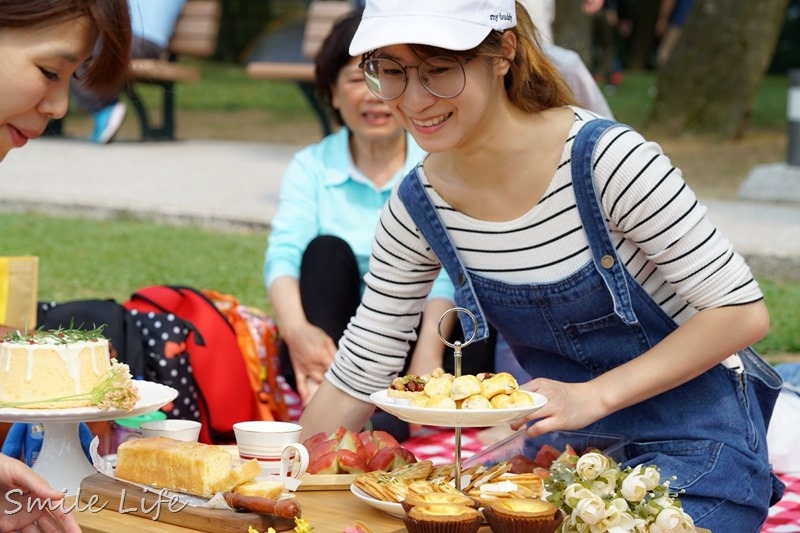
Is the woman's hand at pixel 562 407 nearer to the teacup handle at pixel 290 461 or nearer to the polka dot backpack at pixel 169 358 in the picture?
the teacup handle at pixel 290 461

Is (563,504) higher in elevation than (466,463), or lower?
higher

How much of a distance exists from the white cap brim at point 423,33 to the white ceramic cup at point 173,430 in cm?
83

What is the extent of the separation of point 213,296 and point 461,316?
167cm

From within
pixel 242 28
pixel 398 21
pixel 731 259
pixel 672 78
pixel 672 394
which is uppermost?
pixel 398 21

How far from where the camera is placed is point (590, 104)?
4406mm

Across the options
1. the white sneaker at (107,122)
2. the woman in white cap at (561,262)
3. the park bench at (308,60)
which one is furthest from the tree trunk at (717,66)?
the woman in white cap at (561,262)

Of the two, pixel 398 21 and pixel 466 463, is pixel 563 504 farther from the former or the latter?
pixel 398 21

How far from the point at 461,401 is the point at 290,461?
0.39 metres

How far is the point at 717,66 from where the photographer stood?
12156 mm

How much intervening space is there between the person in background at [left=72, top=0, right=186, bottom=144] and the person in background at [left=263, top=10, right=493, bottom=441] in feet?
2.32

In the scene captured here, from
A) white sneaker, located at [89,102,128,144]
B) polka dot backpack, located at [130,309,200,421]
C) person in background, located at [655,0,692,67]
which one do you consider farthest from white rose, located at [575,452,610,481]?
person in background, located at [655,0,692,67]

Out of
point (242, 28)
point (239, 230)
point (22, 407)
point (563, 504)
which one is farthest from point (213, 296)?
point (242, 28)

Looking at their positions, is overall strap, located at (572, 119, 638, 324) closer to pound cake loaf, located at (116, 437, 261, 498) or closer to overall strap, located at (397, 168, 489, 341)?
overall strap, located at (397, 168, 489, 341)

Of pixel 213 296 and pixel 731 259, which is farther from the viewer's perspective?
pixel 213 296
